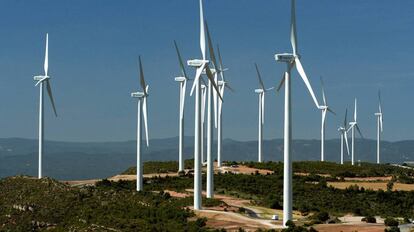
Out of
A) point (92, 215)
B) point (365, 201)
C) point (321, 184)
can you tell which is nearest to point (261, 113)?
point (321, 184)

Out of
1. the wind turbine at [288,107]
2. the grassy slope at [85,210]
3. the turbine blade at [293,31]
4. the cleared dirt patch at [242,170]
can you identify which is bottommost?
the grassy slope at [85,210]

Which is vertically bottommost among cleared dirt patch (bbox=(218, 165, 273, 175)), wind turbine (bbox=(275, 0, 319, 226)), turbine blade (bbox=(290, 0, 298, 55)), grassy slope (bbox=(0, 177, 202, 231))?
grassy slope (bbox=(0, 177, 202, 231))

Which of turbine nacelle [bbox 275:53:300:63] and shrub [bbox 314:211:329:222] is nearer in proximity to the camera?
turbine nacelle [bbox 275:53:300:63]

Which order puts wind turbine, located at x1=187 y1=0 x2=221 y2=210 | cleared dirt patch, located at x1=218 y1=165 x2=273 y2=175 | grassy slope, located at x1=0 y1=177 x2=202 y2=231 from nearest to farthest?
1. grassy slope, located at x1=0 y1=177 x2=202 y2=231
2. wind turbine, located at x1=187 y1=0 x2=221 y2=210
3. cleared dirt patch, located at x1=218 y1=165 x2=273 y2=175

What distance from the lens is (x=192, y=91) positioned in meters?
94.7

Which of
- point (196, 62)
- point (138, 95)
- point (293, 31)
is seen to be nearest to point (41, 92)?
point (138, 95)

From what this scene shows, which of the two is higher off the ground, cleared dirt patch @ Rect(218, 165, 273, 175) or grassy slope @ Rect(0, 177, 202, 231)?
cleared dirt patch @ Rect(218, 165, 273, 175)

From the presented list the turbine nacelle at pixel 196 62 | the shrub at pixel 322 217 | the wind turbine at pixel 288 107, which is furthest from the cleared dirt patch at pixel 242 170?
the wind turbine at pixel 288 107

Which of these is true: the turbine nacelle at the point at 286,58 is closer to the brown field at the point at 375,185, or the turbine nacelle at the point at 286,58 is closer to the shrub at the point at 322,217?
the shrub at the point at 322,217

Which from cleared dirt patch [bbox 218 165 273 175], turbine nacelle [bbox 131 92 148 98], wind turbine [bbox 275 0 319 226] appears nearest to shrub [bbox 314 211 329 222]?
wind turbine [bbox 275 0 319 226]

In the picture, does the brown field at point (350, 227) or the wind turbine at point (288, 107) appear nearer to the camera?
the brown field at point (350, 227)

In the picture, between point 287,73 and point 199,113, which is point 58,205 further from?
point 287,73

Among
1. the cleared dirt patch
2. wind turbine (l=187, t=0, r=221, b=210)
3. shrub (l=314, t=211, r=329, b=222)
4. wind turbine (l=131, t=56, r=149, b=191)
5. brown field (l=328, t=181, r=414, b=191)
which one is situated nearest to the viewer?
shrub (l=314, t=211, r=329, b=222)

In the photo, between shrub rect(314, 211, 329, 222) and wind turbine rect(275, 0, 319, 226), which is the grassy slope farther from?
shrub rect(314, 211, 329, 222)
